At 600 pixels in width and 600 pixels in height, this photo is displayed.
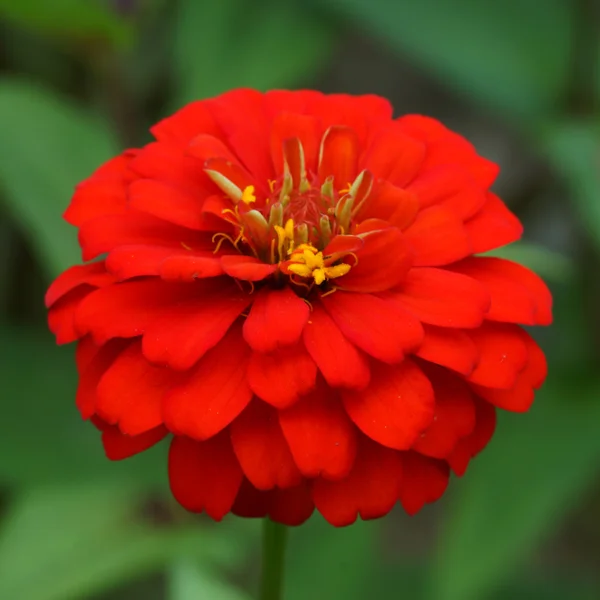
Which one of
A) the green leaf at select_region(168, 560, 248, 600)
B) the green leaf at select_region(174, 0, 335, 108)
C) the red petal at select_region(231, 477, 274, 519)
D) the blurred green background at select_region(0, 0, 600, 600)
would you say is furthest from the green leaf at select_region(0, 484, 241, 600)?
the green leaf at select_region(174, 0, 335, 108)

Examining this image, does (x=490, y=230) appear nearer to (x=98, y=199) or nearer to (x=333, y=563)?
(x=98, y=199)

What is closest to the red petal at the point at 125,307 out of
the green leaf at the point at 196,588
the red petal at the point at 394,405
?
the red petal at the point at 394,405

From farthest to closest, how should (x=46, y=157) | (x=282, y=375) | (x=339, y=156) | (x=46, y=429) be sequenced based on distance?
(x=46, y=429) → (x=46, y=157) → (x=339, y=156) → (x=282, y=375)

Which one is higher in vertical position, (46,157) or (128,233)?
(128,233)

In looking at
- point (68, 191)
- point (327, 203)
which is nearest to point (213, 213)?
point (327, 203)

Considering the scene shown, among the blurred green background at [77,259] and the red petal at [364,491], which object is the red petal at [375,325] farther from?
the blurred green background at [77,259]

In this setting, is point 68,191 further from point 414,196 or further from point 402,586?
point 402,586

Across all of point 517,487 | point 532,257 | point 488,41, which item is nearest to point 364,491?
point 532,257
